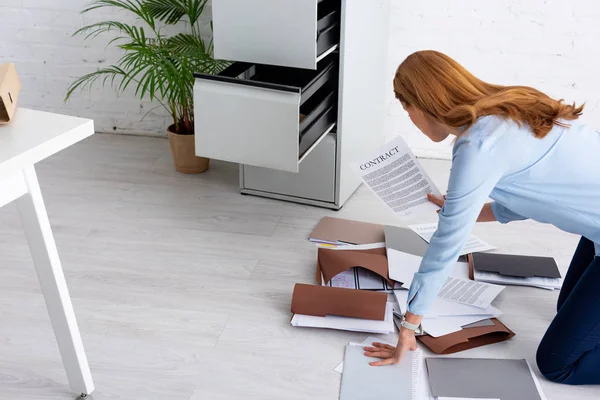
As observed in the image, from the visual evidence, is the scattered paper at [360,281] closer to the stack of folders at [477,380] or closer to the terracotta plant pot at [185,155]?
the stack of folders at [477,380]

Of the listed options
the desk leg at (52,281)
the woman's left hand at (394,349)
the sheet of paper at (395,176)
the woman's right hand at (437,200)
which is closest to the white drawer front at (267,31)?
the sheet of paper at (395,176)

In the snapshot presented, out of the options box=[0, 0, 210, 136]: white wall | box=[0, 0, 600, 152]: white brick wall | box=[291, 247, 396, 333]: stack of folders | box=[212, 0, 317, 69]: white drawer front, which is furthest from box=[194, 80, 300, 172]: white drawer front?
box=[0, 0, 210, 136]: white wall

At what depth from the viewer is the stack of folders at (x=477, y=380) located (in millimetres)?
1792

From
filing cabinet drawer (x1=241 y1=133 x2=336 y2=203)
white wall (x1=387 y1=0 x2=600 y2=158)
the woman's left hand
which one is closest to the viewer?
the woman's left hand

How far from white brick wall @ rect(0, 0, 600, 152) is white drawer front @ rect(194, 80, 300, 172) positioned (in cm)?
97

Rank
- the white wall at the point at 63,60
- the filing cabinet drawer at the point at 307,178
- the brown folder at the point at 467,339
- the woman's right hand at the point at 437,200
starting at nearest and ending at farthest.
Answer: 1. the brown folder at the point at 467,339
2. the woman's right hand at the point at 437,200
3. the filing cabinet drawer at the point at 307,178
4. the white wall at the point at 63,60

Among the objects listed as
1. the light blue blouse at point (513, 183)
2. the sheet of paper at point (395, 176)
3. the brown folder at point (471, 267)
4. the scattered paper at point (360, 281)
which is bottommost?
the brown folder at point (471, 267)

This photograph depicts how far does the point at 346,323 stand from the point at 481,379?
40 cm

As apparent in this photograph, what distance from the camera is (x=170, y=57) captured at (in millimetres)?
2768

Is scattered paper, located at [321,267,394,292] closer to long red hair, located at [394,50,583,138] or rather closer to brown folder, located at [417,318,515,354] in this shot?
brown folder, located at [417,318,515,354]

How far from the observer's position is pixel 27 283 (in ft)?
7.44

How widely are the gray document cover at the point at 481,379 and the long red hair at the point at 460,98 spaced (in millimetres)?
638

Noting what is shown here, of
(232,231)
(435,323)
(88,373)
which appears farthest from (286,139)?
(88,373)

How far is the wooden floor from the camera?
6.13 ft
